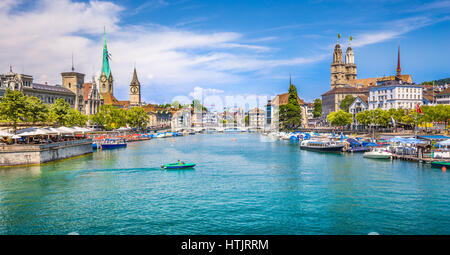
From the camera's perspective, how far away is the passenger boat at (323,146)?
65.9m

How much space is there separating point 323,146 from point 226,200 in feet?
147

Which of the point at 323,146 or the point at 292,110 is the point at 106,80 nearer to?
the point at 292,110

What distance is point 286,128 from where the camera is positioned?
458 ft

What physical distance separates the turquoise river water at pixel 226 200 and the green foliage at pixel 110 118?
211ft

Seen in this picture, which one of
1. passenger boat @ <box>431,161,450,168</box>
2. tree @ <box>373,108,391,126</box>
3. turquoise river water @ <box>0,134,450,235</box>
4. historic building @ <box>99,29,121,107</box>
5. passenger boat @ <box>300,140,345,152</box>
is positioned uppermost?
historic building @ <box>99,29,121,107</box>

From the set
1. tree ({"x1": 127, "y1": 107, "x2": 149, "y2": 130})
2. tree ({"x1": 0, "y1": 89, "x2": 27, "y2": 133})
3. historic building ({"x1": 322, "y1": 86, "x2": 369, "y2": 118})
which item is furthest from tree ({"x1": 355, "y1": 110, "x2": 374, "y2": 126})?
tree ({"x1": 0, "y1": 89, "x2": 27, "y2": 133})

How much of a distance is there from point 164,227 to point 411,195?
2098cm

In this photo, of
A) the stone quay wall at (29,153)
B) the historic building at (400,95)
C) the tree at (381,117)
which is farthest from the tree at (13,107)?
the historic building at (400,95)

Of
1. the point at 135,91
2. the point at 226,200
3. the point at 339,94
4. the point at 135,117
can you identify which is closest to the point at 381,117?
the point at 339,94

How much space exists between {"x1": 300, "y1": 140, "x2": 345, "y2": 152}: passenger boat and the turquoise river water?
20.4m

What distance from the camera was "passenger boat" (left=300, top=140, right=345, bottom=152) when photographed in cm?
6594

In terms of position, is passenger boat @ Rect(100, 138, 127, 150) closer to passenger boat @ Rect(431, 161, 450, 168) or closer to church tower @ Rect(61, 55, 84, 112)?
church tower @ Rect(61, 55, 84, 112)
